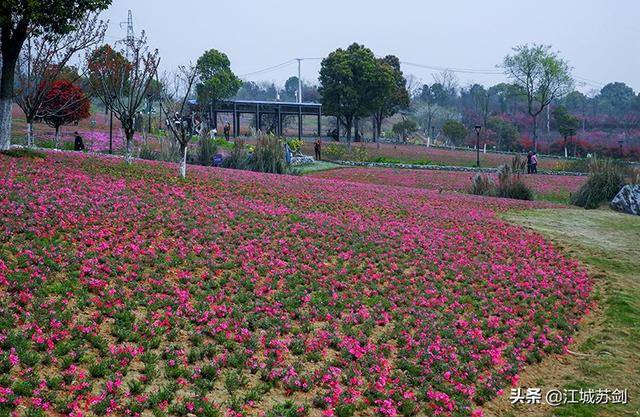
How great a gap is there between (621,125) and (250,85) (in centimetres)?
9484

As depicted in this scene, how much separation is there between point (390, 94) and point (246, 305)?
56572 mm

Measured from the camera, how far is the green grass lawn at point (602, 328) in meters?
8.10

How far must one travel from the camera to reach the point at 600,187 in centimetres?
2625

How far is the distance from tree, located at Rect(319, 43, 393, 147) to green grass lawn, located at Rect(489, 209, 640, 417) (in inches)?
1744

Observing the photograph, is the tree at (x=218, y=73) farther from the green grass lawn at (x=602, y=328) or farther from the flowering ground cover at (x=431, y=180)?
the green grass lawn at (x=602, y=328)

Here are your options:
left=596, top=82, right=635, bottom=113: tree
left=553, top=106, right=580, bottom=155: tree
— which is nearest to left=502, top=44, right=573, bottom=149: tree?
left=553, top=106, right=580, bottom=155: tree

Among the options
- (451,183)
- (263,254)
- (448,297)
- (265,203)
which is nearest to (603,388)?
(448,297)

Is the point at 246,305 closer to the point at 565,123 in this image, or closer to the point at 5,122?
the point at 5,122

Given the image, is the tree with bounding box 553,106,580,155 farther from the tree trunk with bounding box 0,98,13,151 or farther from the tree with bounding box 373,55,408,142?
the tree trunk with bounding box 0,98,13,151

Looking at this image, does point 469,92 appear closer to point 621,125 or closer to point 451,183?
point 621,125

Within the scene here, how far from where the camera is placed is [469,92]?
14288cm

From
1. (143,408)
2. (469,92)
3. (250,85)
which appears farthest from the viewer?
(250,85)

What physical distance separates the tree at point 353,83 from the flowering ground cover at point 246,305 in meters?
48.1

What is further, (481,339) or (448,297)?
(448,297)
